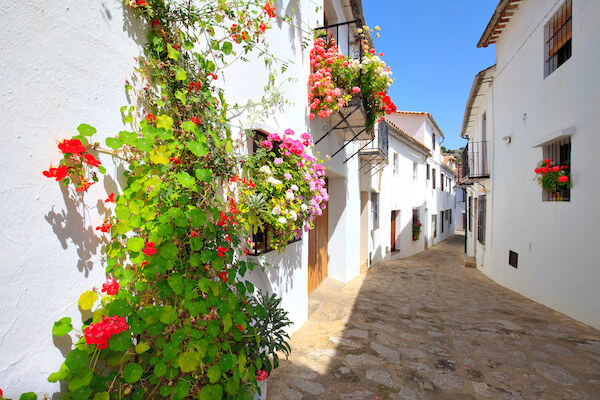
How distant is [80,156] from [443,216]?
25.8 meters

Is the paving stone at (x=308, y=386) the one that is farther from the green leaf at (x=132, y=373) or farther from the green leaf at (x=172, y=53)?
the green leaf at (x=172, y=53)

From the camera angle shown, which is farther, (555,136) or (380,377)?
(555,136)

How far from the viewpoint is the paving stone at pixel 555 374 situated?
3369mm

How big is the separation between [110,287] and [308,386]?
2.30 m

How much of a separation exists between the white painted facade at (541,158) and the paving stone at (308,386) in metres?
4.94

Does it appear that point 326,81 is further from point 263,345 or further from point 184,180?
point 263,345

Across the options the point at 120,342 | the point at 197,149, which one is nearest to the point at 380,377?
the point at 120,342

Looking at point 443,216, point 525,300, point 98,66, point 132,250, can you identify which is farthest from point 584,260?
point 443,216

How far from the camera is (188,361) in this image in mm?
1760

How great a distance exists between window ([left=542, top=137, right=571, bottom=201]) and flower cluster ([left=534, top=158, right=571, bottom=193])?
0.15m

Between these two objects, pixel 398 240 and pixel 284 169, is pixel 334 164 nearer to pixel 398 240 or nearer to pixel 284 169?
pixel 284 169

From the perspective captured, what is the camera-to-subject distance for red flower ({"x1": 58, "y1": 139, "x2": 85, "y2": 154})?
1.45 m

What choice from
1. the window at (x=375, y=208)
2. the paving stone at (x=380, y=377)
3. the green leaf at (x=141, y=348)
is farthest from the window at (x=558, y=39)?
the green leaf at (x=141, y=348)

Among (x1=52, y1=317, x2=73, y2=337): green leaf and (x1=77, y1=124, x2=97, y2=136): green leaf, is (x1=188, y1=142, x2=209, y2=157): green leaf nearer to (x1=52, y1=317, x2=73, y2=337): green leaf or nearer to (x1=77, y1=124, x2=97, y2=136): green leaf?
(x1=77, y1=124, x2=97, y2=136): green leaf
